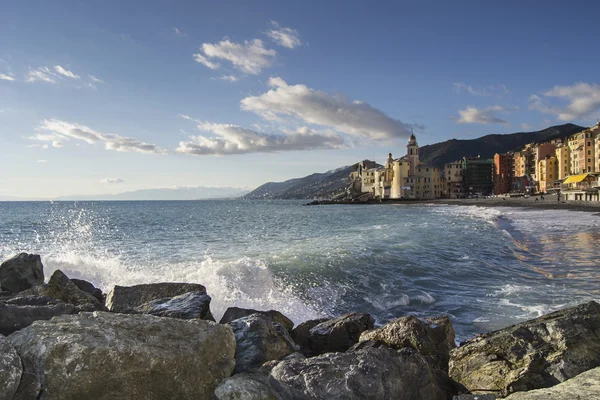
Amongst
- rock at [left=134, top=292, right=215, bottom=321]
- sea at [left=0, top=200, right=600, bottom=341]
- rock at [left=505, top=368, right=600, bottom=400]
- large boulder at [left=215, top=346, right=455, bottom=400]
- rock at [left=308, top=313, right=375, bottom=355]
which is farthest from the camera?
sea at [left=0, top=200, right=600, bottom=341]

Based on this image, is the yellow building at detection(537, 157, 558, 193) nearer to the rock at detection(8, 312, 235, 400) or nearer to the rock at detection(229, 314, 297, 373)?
the rock at detection(229, 314, 297, 373)

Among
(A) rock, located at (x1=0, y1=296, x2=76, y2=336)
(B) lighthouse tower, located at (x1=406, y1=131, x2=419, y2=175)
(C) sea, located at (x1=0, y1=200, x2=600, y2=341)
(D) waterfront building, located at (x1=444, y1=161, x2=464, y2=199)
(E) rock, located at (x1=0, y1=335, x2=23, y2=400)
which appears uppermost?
(B) lighthouse tower, located at (x1=406, y1=131, x2=419, y2=175)

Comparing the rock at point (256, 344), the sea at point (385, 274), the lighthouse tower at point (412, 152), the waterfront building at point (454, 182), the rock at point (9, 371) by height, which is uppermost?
the lighthouse tower at point (412, 152)

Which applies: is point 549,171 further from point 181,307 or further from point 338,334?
point 181,307

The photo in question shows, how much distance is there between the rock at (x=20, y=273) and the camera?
12367 mm

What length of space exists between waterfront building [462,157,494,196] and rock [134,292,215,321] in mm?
169076

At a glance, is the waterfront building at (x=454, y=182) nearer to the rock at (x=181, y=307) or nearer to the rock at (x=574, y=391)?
the rock at (x=181, y=307)

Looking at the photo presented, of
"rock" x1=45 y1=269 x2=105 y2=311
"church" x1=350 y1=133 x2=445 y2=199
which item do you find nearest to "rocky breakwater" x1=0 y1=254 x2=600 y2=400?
"rock" x1=45 y1=269 x2=105 y2=311

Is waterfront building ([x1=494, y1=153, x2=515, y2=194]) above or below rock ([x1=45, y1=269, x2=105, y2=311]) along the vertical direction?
above

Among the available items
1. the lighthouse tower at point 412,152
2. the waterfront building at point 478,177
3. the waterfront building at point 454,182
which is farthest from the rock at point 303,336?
the waterfront building at point 478,177

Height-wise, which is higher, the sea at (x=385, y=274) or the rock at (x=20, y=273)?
the rock at (x=20, y=273)

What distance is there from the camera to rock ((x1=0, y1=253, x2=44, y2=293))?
40.6 feet

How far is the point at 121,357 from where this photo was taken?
418 centimetres

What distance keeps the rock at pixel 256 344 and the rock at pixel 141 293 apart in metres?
3.79
